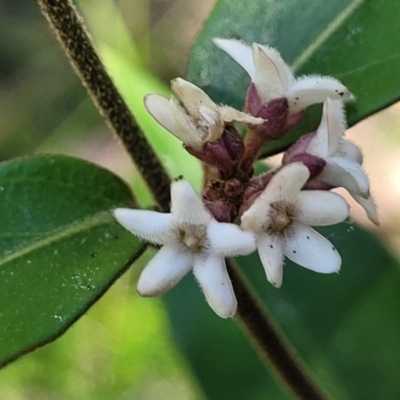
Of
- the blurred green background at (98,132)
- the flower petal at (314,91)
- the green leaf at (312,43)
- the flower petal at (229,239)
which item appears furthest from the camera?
the blurred green background at (98,132)

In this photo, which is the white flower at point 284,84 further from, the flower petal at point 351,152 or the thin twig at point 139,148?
the thin twig at point 139,148

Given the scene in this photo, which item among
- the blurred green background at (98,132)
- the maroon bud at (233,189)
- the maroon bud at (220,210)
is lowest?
the blurred green background at (98,132)

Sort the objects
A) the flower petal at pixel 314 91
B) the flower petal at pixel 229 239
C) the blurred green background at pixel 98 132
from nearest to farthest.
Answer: the flower petal at pixel 229 239 < the flower petal at pixel 314 91 < the blurred green background at pixel 98 132

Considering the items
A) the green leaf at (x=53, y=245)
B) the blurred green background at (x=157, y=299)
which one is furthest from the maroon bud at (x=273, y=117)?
the blurred green background at (x=157, y=299)

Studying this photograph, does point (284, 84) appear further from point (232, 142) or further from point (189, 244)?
point (189, 244)

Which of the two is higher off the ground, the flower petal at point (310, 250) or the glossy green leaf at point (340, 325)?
the flower petal at point (310, 250)

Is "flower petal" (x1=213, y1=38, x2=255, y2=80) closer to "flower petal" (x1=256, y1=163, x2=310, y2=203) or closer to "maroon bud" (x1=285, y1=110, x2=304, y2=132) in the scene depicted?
"maroon bud" (x1=285, y1=110, x2=304, y2=132)

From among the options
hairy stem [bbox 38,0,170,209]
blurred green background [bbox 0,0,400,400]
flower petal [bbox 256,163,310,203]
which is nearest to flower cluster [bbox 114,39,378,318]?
flower petal [bbox 256,163,310,203]
